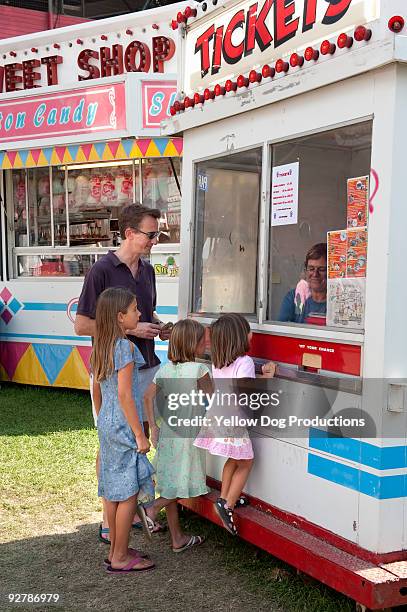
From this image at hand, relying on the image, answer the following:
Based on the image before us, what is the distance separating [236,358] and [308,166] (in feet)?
3.29

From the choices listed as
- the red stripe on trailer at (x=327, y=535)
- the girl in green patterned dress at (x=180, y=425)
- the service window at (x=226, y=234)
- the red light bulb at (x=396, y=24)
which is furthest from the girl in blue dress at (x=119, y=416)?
the red light bulb at (x=396, y=24)

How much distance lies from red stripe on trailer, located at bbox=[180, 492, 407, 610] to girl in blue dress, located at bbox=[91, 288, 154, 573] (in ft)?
1.63

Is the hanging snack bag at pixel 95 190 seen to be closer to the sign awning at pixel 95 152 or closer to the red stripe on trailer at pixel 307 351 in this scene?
the sign awning at pixel 95 152

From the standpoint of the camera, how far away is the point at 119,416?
3.78 meters

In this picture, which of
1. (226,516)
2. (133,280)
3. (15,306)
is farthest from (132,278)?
(15,306)

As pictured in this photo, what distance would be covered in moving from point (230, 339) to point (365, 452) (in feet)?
3.20

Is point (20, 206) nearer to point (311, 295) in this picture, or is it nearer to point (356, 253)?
point (311, 295)

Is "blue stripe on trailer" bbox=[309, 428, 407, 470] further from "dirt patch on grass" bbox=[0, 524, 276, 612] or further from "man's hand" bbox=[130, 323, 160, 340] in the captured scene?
"man's hand" bbox=[130, 323, 160, 340]

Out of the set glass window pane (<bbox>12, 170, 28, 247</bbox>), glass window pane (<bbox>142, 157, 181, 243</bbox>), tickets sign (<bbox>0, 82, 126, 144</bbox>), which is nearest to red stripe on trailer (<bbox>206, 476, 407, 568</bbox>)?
glass window pane (<bbox>142, 157, 181, 243</bbox>)

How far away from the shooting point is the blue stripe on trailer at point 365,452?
302 cm

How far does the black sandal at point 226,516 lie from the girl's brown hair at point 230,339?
70 centimetres

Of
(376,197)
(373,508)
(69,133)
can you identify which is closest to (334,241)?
(376,197)

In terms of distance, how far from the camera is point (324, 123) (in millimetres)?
3357

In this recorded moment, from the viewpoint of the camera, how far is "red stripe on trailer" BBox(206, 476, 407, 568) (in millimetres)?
3033
